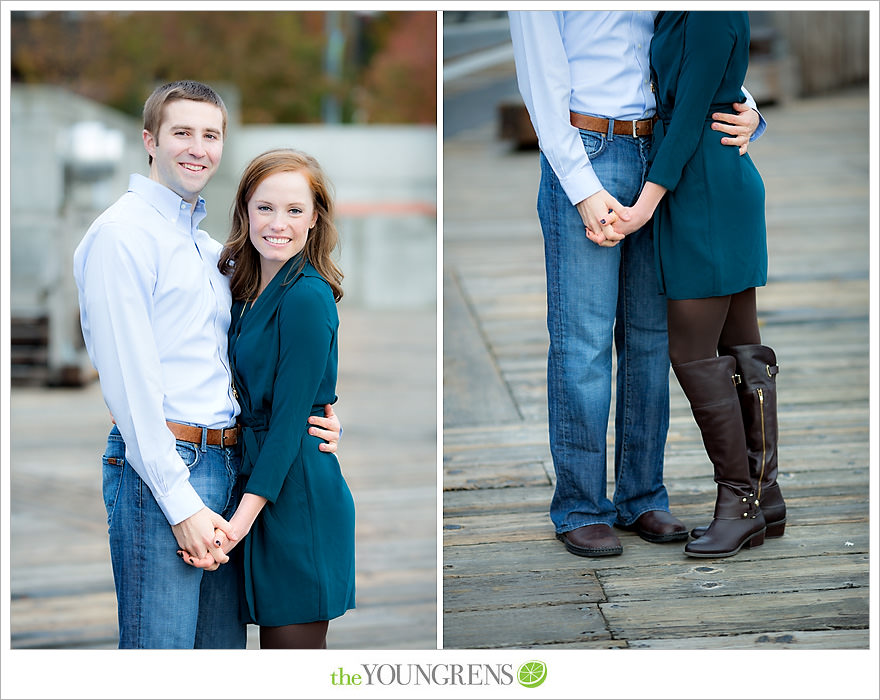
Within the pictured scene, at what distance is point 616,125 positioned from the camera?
2.21 metres

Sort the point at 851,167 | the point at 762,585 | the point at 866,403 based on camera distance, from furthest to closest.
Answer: the point at 851,167, the point at 866,403, the point at 762,585

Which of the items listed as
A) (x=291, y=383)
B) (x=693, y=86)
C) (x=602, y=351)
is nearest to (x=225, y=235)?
A: (x=602, y=351)

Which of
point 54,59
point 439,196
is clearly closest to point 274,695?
point 439,196

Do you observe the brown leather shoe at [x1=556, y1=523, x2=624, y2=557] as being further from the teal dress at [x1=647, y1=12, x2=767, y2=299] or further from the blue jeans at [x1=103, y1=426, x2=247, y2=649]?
the blue jeans at [x1=103, y1=426, x2=247, y2=649]

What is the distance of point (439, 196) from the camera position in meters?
1.99

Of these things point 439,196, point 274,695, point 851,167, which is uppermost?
point 851,167

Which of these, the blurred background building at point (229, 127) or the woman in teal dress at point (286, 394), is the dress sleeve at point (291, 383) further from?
the blurred background building at point (229, 127)

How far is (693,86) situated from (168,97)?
1.04 metres

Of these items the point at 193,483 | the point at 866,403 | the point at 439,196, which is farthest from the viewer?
the point at 866,403

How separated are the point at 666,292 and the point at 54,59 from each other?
17.2 metres

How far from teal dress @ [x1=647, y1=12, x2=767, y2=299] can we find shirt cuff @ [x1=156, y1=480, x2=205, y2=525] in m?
1.09

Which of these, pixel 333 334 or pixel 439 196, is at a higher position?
pixel 439 196

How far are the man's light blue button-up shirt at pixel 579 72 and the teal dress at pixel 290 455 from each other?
622mm

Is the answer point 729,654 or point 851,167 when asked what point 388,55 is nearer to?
point 851,167
